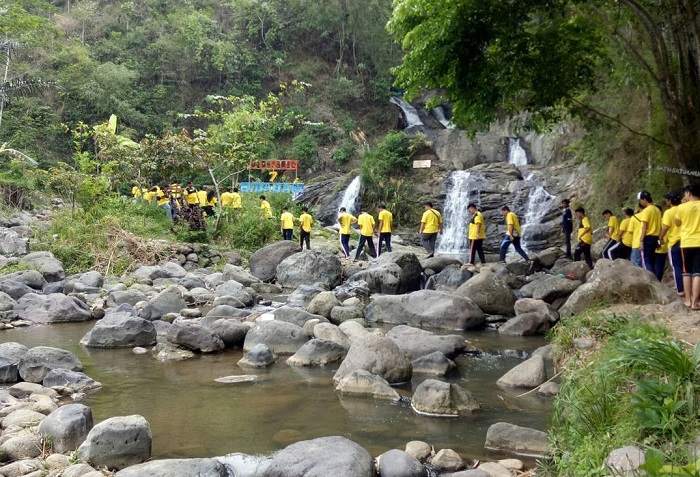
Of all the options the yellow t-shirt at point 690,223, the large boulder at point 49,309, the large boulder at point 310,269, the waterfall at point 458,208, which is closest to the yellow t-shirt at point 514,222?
the large boulder at point 310,269

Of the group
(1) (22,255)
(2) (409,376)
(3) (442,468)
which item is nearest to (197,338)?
(2) (409,376)

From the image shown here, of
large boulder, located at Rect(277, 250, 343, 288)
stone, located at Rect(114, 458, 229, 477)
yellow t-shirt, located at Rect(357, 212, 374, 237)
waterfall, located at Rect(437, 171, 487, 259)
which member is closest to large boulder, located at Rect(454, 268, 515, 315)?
large boulder, located at Rect(277, 250, 343, 288)

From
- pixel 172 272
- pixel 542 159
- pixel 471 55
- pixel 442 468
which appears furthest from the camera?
pixel 542 159

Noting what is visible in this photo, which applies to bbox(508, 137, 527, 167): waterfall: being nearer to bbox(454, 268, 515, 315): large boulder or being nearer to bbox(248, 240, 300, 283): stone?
bbox(248, 240, 300, 283): stone

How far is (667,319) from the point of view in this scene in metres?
6.61

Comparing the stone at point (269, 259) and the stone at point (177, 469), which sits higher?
the stone at point (269, 259)

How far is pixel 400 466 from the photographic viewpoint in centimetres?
479

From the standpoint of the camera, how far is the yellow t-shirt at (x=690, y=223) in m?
7.64

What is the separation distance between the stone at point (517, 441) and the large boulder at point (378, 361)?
6.56 ft

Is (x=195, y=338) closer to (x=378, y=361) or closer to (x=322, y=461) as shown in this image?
(x=378, y=361)

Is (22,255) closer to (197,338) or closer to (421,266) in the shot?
(197,338)

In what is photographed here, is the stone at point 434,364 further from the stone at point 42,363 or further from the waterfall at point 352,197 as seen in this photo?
the waterfall at point 352,197

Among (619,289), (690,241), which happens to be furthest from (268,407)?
(690,241)

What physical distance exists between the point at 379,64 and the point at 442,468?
36781 millimetres
